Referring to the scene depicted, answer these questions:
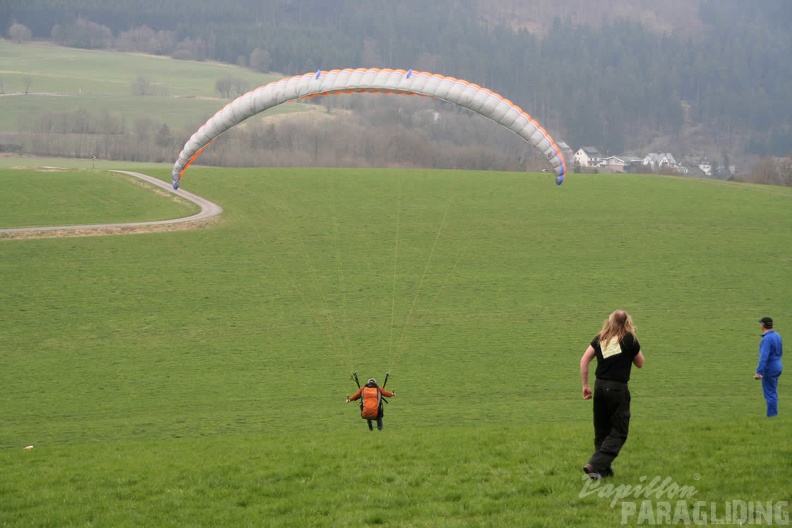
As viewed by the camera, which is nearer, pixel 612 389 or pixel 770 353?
pixel 612 389

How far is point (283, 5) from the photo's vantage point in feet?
642

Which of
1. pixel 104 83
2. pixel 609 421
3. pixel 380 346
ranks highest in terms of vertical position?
pixel 104 83

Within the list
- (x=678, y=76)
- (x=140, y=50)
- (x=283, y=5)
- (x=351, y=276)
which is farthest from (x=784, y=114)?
(x=351, y=276)

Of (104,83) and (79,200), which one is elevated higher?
(104,83)

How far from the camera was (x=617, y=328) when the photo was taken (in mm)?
7199

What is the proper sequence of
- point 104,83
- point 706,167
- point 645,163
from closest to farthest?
point 104,83, point 645,163, point 706,167

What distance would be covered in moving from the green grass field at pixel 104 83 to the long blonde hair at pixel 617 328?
6882 cm

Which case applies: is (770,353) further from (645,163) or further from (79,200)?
(645,163)

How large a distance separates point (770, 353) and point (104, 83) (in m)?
124

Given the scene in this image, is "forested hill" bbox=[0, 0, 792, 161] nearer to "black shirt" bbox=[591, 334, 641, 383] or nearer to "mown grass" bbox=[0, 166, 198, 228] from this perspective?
"mown grass" bbox=[0, 166, 198, 228]

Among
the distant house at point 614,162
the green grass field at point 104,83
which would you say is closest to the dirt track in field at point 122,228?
the green grass field at point 104,83

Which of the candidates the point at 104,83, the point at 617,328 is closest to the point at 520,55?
the point at 104,83

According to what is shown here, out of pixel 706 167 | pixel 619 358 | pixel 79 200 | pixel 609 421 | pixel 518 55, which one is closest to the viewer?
pixel 619 358

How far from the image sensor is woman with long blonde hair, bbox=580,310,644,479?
706 cm
